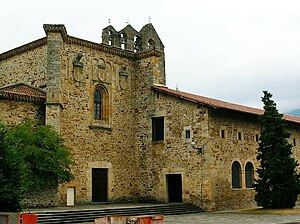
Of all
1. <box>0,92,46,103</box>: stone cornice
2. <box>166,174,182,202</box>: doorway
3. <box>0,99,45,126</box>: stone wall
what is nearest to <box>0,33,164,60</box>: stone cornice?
<box>0,92,46,103</box>: stone cornice

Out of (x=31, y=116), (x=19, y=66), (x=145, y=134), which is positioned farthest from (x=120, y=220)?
(x=19, y=66)

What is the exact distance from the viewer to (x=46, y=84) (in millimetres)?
26188

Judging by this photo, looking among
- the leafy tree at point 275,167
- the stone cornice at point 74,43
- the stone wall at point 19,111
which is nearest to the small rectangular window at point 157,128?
the stone cornice at point 74,43

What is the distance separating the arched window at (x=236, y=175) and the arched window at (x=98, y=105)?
29.6 ft

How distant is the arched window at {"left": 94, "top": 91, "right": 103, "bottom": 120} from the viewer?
29.2 meters

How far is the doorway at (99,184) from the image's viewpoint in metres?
28.4

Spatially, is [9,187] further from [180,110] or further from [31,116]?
[180,110]

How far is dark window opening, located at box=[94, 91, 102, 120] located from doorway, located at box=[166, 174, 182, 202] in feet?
19.0

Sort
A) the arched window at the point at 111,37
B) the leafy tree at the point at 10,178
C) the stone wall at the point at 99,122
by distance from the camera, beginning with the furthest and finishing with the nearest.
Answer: the arched window at the point at 111,37 < the stone wall at the point at 99,122 < the leafy tree at the point at 10,178

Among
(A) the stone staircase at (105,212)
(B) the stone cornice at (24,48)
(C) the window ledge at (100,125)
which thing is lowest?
(A) the stone staircase at (105,212)

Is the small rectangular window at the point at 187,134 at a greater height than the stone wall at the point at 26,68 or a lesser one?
lesser

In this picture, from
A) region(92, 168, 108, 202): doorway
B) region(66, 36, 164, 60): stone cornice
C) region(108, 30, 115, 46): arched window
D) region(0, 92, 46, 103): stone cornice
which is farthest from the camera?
region(108, 30, 115, 46): arched window

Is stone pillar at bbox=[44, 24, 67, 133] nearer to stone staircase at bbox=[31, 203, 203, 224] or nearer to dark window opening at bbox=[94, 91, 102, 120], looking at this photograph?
dark window opening at bbox=[94, 91, 102, 120]

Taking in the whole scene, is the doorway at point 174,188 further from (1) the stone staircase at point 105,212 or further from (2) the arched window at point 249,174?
(2) the arched window at point 249,174
